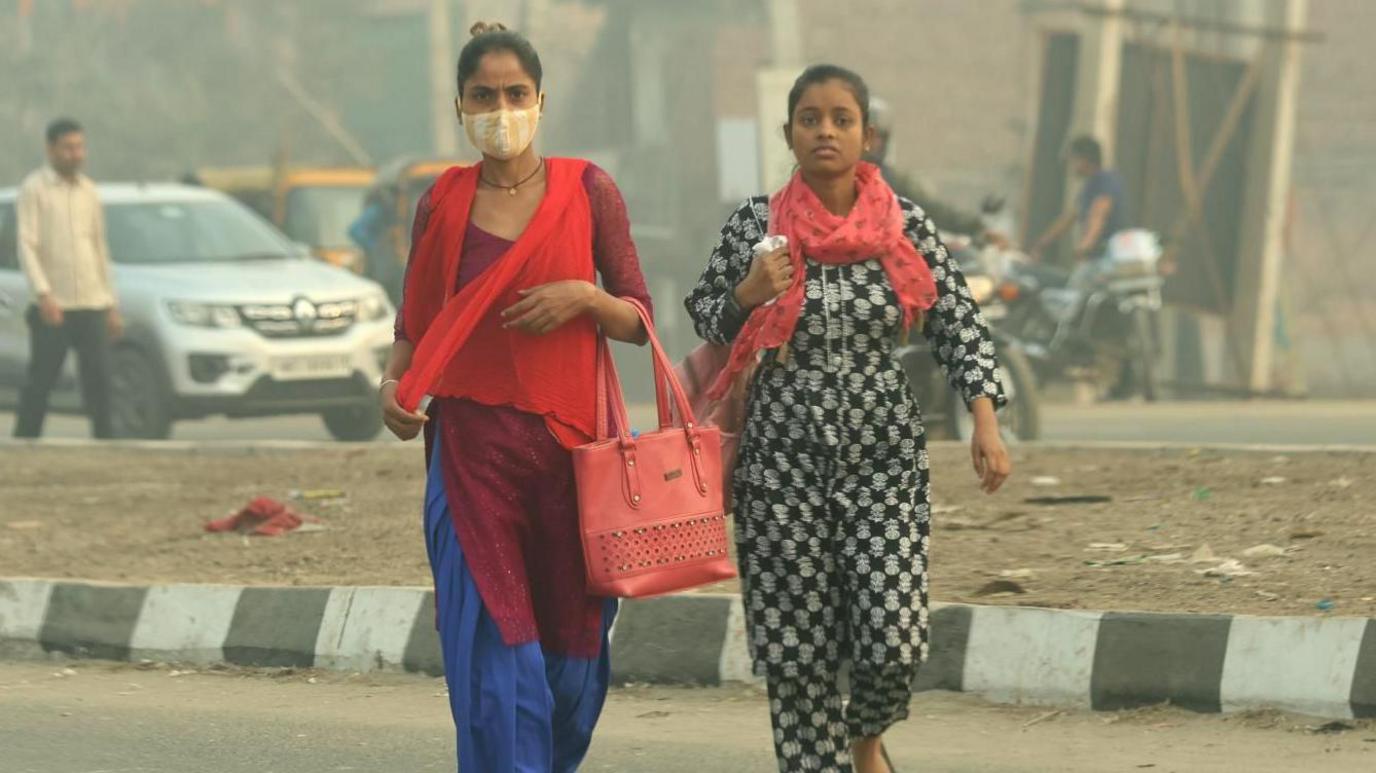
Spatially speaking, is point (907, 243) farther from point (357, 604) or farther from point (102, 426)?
point (102, 426)

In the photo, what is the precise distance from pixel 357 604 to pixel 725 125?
1916cm

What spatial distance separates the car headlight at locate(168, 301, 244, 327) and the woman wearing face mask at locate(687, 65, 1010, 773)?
10406 mm

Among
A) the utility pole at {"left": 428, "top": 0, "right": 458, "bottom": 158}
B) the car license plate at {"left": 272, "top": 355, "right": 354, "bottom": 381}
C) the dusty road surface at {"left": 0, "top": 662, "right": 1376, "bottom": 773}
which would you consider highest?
the utility pole at {"left": 428, "top": 0, "right": 458, "bottom": 158}

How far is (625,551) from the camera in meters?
4.61

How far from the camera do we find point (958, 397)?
38.5 ft

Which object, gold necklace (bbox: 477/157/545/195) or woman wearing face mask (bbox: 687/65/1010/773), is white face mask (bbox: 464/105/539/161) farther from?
woman wearing face mask (bbox: 687/65/1010/773)

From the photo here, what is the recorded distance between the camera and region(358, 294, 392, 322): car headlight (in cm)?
1548

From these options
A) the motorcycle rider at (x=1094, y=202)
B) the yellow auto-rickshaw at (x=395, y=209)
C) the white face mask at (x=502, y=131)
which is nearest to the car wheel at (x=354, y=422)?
the yellow auto-rickshaw at (x=395, y=209)

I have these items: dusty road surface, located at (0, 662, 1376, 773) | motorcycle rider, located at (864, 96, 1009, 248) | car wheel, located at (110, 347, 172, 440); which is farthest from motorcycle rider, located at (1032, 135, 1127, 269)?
dusty road surface, located at (0, 662, 1376, 773)

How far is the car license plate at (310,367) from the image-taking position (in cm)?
1499

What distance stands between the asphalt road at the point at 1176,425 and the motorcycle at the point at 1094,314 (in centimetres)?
34

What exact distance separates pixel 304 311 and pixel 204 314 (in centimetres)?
60

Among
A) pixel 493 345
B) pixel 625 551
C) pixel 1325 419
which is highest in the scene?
pixel 493 345

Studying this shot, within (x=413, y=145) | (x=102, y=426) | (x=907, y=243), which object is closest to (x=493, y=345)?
(x=907, y=243)
